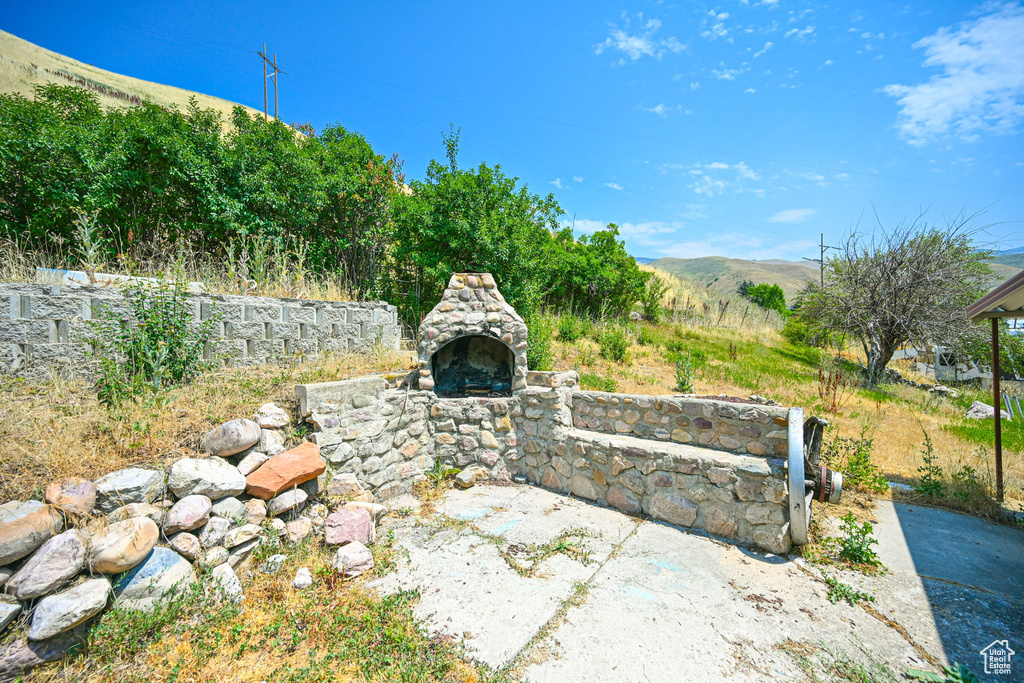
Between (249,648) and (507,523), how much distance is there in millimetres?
2435

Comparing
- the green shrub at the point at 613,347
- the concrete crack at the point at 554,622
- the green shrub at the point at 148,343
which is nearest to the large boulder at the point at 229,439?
the green shrub at the point at 148,343

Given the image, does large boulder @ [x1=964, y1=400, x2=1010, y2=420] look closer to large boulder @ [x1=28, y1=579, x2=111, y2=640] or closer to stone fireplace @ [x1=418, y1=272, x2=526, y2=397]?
stone fireplace @ [x1=418, y1=272, x2=526, y2=397]

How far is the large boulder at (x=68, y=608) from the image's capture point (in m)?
2.37

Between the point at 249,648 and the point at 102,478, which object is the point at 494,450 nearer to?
the point at 249,648

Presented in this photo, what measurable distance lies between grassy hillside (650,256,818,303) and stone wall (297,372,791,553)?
138 ft

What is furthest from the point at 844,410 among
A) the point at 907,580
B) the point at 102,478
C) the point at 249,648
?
the point at 102,478

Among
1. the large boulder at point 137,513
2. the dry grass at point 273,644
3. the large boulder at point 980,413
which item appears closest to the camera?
the dry grass at point 273,644

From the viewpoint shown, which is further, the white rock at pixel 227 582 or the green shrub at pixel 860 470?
the green shrub at pixel 860 470

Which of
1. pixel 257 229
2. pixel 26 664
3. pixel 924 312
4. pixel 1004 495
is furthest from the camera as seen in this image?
pixel 924 312

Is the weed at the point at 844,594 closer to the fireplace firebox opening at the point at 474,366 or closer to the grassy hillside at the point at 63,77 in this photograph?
the fireplace firebox opening at the point at 474,366

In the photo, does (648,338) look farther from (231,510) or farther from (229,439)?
(231,510)

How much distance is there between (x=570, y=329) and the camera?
10.3m

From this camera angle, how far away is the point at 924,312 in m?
10.8

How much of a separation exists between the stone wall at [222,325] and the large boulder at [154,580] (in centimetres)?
307
